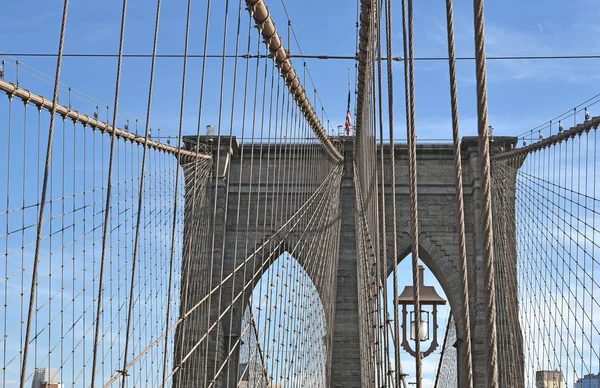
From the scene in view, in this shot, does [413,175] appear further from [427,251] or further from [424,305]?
[427,251]

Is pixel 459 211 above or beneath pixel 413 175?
beneath

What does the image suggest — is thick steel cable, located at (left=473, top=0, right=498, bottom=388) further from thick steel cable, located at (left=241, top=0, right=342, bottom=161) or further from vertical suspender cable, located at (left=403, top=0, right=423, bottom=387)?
thick steel cable, located at (left=241, top=0, right=342, bottom=161)

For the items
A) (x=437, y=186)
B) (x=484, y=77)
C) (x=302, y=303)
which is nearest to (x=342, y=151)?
(x=437, y=186)

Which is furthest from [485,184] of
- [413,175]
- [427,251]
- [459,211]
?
[427,251]

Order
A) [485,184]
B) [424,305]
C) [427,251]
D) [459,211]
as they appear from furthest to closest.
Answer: [427,251] < [424,305] < [459,211] < [485,184]

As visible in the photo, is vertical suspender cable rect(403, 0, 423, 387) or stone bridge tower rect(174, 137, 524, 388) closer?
vertical suspender cable rect(403, 0, 423, 387)

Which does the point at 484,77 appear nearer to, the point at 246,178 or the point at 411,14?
the point at 411,14

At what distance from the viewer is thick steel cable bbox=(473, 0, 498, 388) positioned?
10.4 ft

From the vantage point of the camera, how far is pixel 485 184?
3336mm

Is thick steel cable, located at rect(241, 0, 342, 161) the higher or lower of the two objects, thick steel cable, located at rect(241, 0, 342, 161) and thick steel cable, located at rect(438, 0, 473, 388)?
the higher

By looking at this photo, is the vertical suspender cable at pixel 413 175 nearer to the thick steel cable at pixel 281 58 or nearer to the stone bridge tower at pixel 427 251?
the thick steel cable at pixel 281 58

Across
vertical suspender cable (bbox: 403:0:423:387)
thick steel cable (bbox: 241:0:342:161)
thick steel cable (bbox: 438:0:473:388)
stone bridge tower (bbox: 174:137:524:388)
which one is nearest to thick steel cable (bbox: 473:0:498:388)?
thick steel cable (bbox: 438:0:473:388)

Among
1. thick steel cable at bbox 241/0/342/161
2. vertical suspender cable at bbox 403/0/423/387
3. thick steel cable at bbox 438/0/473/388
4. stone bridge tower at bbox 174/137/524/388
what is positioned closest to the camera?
thick steel cable at bbox 438/0/473/388

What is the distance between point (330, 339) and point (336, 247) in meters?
2.32
